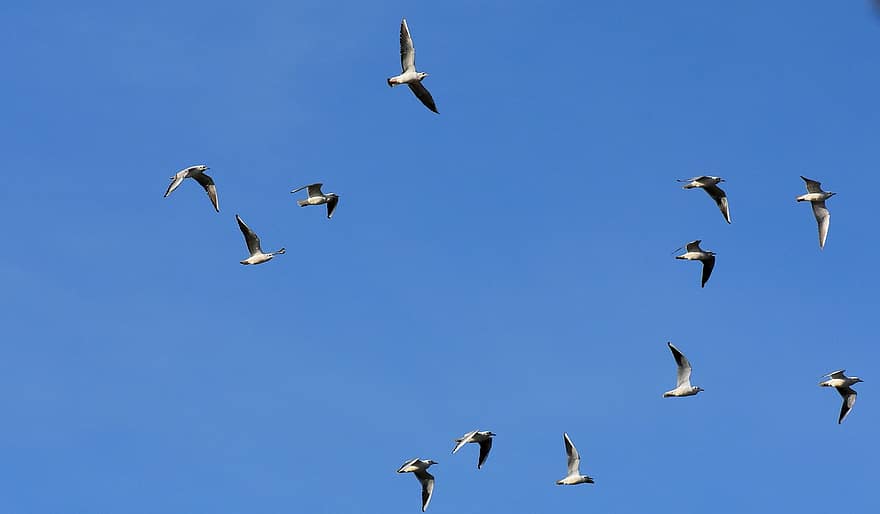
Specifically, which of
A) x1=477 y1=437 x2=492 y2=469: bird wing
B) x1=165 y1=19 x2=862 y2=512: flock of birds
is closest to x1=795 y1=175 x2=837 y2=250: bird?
x1=165 y1=19 x2=862 y2=512: flock of birds

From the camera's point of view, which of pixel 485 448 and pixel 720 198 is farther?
pixel 720 198

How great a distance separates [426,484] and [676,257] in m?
11.9

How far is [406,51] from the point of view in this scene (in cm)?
5206

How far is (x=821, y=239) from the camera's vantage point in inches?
2334

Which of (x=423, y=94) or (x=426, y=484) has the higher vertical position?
(x=423, y=94)

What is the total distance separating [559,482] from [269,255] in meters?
13.0

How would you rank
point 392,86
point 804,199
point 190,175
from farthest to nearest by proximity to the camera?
point 804,199 < point 190,175 < point 392,86

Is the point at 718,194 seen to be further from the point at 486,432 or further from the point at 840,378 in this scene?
the point at 486,432

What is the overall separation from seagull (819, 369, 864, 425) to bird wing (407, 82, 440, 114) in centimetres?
1691

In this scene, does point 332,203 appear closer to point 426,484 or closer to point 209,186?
point 209,186

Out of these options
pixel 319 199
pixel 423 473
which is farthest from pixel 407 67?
pixel 423 473

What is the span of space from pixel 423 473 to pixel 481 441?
2.81 meters

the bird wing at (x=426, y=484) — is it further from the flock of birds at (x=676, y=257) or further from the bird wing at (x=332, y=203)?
the bird wing at (x=332, y=203)

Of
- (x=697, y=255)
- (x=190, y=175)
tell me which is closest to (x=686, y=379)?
Answer: (x=697, y=255)
